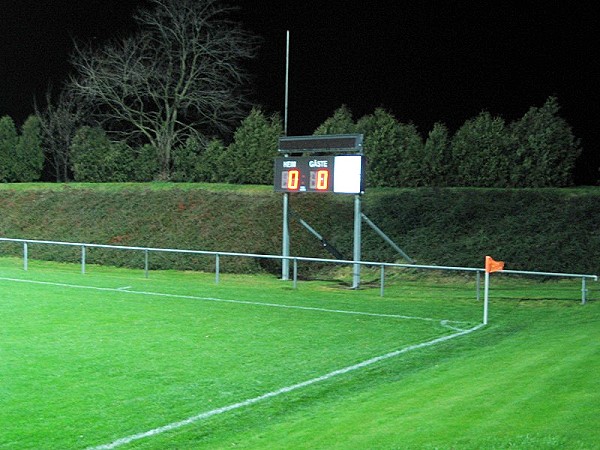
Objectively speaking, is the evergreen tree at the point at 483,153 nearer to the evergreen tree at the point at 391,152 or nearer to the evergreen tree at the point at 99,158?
the evergreen tree at the point at 391,152

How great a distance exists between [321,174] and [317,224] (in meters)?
5.96

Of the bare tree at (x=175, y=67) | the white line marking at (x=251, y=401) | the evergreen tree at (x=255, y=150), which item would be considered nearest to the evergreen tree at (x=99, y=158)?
the bare tree at (x=175, y=67)

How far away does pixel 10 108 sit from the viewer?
158 feet

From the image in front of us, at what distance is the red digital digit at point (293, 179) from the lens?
67.6 ft

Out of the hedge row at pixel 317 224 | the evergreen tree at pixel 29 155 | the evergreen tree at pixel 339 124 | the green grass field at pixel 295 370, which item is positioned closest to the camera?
the green grass field at pixel 295 370

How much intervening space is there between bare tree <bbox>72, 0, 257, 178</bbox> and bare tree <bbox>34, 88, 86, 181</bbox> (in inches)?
190

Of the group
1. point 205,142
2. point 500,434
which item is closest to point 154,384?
point 500,434

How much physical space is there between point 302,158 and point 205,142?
1405 centimetres

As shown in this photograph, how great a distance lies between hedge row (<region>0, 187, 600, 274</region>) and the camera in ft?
72.1

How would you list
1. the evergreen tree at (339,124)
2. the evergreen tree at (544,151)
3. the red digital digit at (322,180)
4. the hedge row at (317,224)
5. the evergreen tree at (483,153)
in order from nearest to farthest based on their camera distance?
the red digital digit at (322,180) < the hedge row at (317,224) < the evergreen tree at (544,151) < the evergreen tree at (483,153) < the evergreen tree at (339,124)

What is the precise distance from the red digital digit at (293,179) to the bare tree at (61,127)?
2149 centimetres

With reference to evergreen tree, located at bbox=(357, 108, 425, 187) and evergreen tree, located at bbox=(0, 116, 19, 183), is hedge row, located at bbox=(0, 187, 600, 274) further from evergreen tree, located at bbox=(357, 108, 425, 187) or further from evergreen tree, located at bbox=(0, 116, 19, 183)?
evergreen tree, located at bbox=(0, 116, 19, 183)

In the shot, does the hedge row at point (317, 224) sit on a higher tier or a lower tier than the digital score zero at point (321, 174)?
lower

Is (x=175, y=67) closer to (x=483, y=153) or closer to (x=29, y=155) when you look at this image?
(x=29, y=155)
